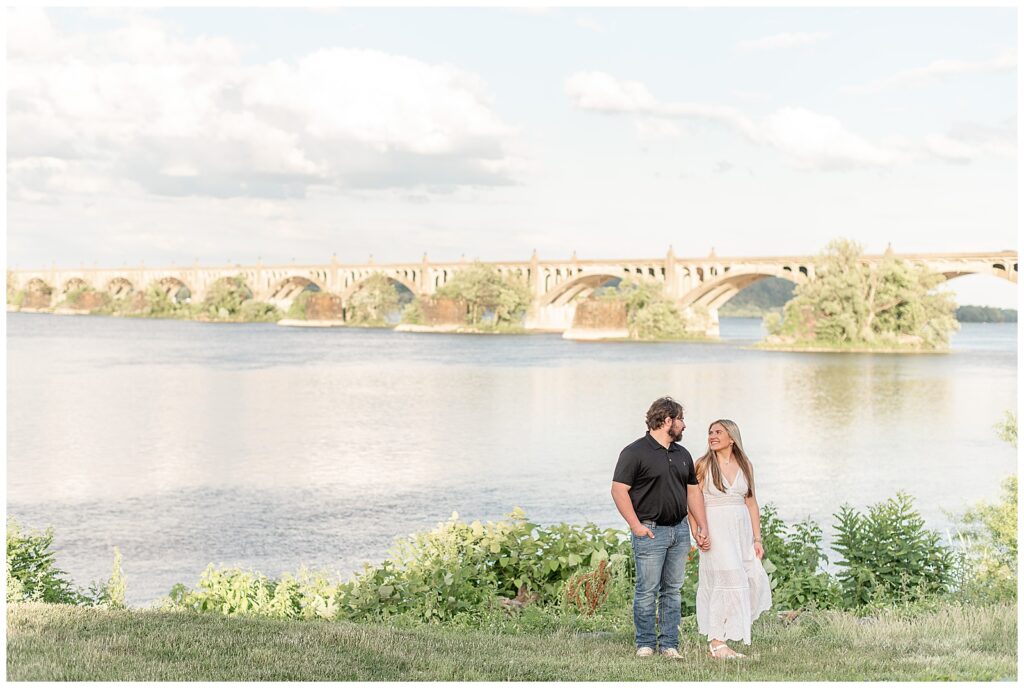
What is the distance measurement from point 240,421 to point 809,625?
2637cm

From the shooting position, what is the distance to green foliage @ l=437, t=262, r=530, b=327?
323 feet

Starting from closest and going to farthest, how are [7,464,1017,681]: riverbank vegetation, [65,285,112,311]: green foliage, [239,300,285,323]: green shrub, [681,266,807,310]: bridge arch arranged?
1. [7,464,1017,681]: riverbank vegetation
2. [681,266,807,310]: bridge arch
3. [239,300,285,323]: green shrub
4. [65,285,112,311]: green foliage

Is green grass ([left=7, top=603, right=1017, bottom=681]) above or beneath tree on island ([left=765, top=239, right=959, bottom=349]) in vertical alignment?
beneath

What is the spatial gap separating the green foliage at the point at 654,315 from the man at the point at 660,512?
77027mm

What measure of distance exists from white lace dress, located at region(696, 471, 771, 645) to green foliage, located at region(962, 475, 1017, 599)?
10.4ft

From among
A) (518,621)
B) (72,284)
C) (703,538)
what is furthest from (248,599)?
(72,284)

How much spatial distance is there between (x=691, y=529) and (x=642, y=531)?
0.42 m

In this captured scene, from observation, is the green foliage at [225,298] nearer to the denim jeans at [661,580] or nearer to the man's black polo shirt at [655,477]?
the denim jeans at [661,580]

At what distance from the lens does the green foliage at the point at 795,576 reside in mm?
8680

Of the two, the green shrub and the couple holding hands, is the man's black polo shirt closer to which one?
the couple holding hands

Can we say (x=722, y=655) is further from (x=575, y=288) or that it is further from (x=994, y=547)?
(x=575, y=288)

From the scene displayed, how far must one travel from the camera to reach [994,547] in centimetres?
1252

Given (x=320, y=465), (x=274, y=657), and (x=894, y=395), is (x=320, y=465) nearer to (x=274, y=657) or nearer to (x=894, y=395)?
(x=274, y=657)

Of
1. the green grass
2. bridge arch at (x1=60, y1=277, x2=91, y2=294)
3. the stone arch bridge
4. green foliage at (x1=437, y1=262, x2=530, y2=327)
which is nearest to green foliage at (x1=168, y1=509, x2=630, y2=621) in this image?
the green grass
